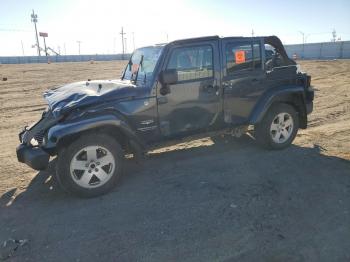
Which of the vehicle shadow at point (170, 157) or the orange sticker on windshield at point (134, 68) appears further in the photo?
the orange sticker on windshield at point (134, 68)

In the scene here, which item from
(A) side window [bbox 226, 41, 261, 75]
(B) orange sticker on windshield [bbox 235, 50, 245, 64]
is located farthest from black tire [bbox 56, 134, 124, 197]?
(B) orange sticker on windshield [bbox 235, 50, 245, 64]

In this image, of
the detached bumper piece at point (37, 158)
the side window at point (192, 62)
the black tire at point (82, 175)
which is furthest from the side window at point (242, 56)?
the detached bumper piece at point (37, 158)

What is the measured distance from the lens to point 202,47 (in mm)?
5633

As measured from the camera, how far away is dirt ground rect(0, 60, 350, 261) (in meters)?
3.63

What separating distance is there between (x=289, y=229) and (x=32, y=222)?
3077mm

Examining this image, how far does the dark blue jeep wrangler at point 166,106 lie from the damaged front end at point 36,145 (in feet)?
0.04

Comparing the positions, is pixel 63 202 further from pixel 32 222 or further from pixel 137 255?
Answer: pixel 137 255

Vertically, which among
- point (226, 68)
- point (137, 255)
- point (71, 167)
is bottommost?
point (137, 255)

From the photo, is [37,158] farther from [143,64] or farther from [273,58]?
[273,58]

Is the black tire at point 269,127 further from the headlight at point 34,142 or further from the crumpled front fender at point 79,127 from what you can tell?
the headlight at point 34,142

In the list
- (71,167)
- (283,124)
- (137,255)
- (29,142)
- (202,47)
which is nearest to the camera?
(137,255)

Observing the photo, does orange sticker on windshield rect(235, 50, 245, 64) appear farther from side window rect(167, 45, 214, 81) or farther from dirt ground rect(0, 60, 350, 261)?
dirt ground rect(0, 60, 350, 261)

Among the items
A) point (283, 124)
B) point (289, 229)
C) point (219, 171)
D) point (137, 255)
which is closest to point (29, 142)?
point (137, 255)

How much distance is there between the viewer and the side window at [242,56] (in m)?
5.93
